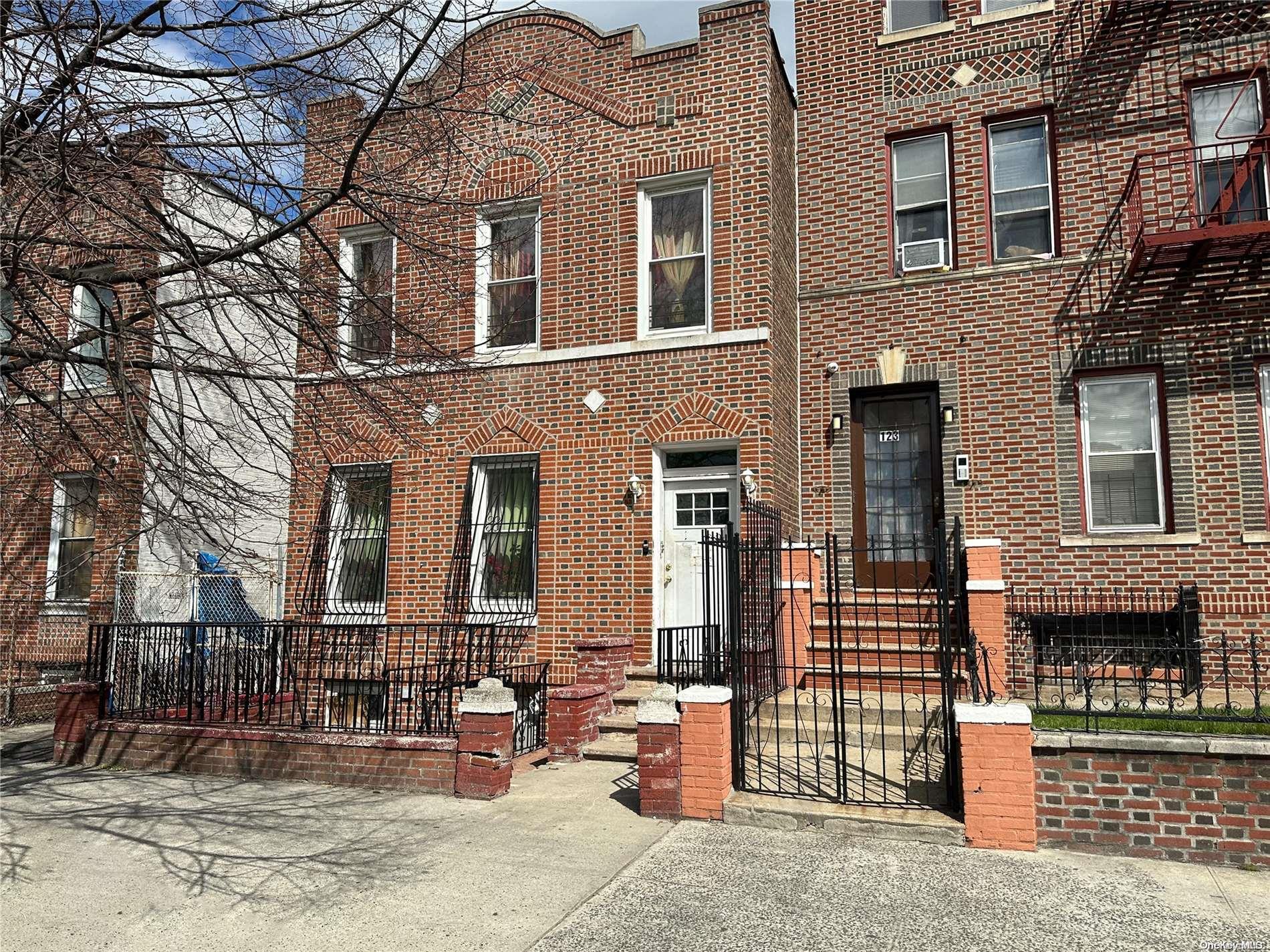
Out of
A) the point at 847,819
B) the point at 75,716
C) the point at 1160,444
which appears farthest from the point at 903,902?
the point at 75,716

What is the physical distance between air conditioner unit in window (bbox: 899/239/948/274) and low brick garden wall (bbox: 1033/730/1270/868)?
719cm

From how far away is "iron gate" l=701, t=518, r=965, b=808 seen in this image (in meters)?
6.81

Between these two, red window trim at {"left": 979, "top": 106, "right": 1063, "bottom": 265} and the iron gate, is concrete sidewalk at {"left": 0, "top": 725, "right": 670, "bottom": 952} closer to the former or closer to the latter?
the iron gate

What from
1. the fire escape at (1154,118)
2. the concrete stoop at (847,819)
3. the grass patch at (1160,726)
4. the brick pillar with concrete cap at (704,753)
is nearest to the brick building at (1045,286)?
the fire escape at (1154,118)

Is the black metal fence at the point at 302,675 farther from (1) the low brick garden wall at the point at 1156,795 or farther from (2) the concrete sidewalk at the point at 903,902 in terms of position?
(1) the low brick garden wall at the point at 1156,795

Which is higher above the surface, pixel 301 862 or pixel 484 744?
pixel 484 744

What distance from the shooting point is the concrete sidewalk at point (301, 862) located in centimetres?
489

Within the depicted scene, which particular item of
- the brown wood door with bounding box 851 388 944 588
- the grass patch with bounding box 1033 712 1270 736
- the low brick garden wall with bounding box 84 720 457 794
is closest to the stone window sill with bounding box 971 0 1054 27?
the brown wood door with bounding box 851 388 944 588

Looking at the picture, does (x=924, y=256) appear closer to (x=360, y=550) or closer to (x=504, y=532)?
(x=504, y=532)

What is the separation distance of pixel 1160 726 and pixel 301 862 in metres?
5.61

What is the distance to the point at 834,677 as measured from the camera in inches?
276

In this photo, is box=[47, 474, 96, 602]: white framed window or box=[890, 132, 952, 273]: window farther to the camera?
box=[47, 474, 96, 602]: white framed window

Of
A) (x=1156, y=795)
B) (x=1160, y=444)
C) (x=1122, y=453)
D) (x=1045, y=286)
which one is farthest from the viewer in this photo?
(x=1045, y=286)

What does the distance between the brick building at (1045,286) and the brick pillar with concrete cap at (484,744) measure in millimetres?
5371
